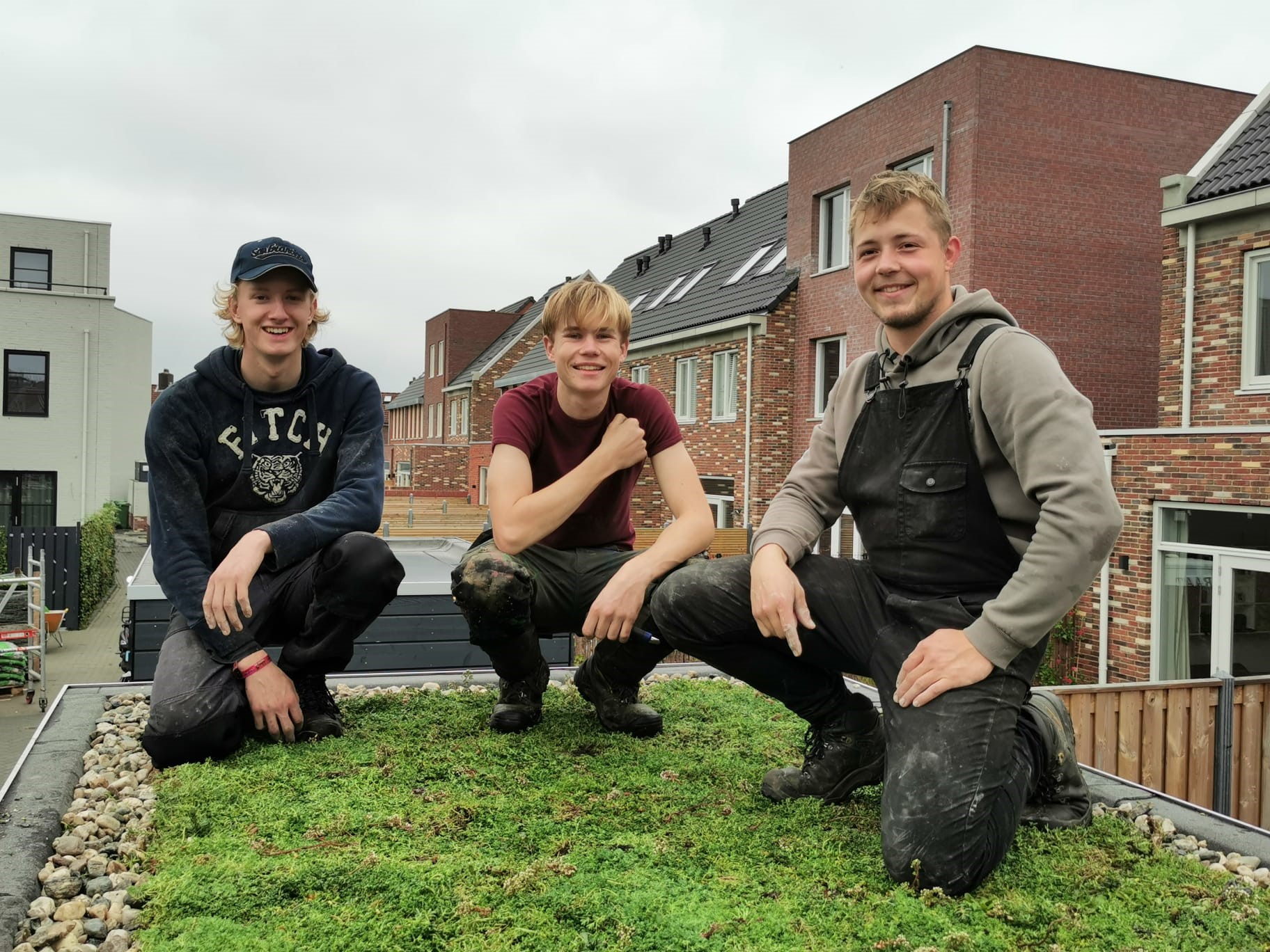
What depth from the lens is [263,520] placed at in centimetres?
356

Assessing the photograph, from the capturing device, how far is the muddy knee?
3.32 meters

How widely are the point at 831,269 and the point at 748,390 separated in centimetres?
304

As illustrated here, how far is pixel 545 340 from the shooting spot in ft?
12.3

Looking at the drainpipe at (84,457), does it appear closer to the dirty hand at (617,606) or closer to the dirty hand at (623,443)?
the dirty hand at (623,443)

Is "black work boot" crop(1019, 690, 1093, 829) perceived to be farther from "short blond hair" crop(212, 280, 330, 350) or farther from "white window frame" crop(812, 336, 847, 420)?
"white window frame" crop(812, 336, 847, 420)

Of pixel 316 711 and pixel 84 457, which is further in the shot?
pixel 84 457

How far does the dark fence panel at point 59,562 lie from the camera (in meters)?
21.4

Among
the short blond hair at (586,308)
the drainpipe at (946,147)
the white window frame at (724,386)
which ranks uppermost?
the drainpipe at (946,147)

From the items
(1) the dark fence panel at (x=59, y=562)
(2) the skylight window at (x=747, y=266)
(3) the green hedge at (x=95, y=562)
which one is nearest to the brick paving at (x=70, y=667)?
(3) the green hedge at (x=95, y=562)

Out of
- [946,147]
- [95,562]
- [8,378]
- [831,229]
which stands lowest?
[95,562]

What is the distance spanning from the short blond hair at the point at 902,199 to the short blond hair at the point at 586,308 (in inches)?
36.0

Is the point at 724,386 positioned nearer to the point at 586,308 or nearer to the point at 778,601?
the point at 586,308

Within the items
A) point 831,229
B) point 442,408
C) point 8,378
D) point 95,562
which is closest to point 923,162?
point 831,229

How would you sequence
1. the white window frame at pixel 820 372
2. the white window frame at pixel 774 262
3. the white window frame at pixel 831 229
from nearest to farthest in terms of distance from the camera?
the white window frame at pixel 831 229 < the white window frame at pixel 820 372 < the white window frame at pixel 774 262
